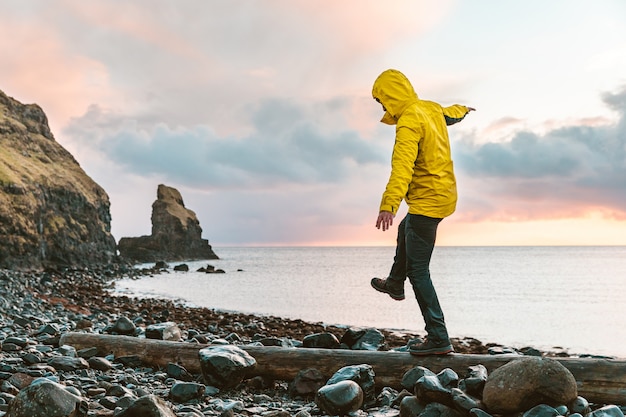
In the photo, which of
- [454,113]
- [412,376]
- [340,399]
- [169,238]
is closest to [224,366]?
[340,399]

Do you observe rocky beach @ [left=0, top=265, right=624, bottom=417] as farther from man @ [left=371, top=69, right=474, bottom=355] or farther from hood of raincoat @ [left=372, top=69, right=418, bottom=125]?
hood of raincoat @ [left=372, top=69, right=418, bottom=125]

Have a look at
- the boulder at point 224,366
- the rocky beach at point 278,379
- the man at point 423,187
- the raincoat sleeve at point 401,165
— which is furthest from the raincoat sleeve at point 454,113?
the boulder at point 224,366

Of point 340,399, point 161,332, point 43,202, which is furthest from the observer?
point 43,202

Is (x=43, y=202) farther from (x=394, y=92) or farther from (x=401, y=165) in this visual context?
(x=401, y=165)

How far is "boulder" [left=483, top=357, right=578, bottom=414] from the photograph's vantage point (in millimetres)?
4738

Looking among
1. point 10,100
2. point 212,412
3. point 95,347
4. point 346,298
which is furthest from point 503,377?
point 10,100

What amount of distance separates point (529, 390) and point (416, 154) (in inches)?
104

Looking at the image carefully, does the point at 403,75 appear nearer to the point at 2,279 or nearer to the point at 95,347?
the point at 95,347

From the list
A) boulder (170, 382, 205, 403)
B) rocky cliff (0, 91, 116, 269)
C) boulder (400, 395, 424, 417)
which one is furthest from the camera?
rocky cliff (0, 91, 116, 269)

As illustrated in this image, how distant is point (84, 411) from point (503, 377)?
12.2 ft

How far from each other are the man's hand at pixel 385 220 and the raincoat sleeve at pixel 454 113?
73.0 inches

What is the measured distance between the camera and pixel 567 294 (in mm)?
32344

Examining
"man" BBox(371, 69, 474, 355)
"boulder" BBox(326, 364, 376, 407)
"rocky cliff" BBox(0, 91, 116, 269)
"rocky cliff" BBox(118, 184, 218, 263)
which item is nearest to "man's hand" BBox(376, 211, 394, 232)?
"man" BBox(371, 69, 474, 355)

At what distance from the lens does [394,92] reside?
20.8ft
